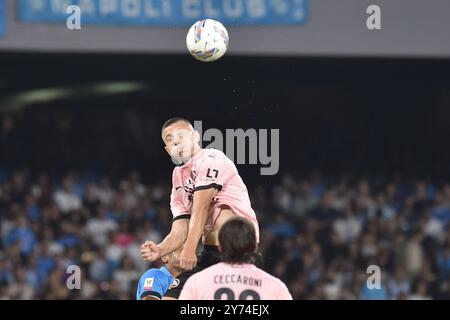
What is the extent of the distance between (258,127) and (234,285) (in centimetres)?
1249

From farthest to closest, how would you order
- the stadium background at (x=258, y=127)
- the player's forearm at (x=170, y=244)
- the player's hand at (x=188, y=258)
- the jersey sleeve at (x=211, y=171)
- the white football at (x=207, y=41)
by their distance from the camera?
the stadium background at (x=258, y=127) → the white football at (x=207, y=41) → the player's forearm at (x=170, y=244) → the jersey sleeve at (x=211, y=171) → the player's hand at (x=188, y=258)

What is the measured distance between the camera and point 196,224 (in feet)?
25.6

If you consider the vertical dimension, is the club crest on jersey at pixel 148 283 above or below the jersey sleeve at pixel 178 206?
below

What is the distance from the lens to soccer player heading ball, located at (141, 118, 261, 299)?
7.83 metres

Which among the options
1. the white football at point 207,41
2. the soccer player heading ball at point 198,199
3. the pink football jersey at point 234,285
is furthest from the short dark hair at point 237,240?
the white football at point 207,41

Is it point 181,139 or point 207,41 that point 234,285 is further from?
point 207,41

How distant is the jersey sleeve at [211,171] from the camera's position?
7.91 meters

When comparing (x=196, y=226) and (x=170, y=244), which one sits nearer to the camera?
(x=196, y=226)

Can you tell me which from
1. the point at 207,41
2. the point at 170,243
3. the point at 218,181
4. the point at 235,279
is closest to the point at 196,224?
the point at 218,181

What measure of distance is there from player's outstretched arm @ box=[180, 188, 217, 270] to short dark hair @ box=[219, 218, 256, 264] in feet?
6.03

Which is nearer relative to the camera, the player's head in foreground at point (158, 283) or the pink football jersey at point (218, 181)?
the pink football jersey at point (218, 181)

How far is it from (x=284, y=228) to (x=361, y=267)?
1.57 metres

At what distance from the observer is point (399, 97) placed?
21.3 m

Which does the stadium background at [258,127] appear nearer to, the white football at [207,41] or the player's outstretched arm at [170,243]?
the white football at [207,41]
